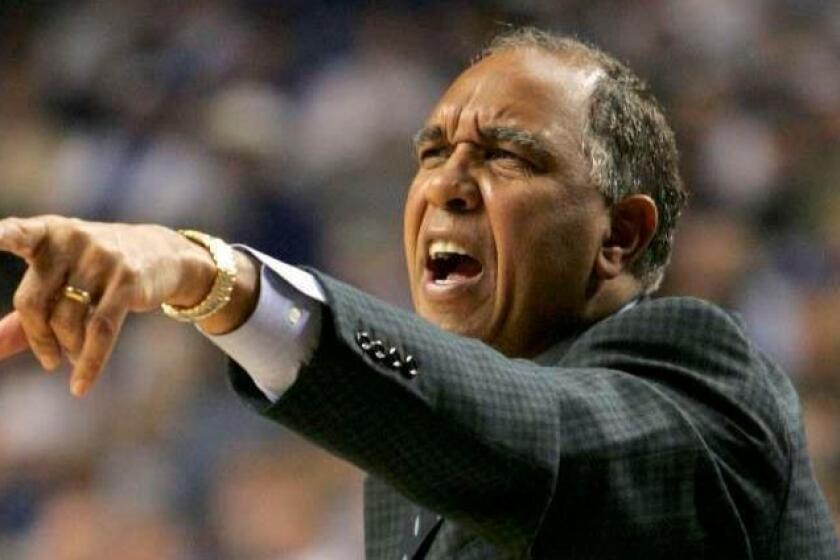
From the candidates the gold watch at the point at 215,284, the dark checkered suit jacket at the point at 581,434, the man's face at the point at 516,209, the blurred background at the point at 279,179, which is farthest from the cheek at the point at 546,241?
the blurred background at the point at 279,179

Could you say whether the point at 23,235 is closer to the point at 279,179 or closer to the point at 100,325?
the point at 100,325

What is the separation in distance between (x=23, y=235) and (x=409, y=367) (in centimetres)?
36

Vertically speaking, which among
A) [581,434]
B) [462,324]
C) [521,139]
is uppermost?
[521,139]

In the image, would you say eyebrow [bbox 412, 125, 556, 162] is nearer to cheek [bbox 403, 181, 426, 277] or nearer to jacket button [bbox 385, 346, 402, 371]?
cheek [bbox 403, 181, 426, 277]

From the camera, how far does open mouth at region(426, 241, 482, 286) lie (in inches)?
76.4

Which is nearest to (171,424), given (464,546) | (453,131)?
(453,131)

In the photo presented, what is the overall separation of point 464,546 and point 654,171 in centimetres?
55

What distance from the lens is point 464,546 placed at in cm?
165

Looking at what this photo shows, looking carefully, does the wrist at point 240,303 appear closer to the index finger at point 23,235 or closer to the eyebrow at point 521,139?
the index finger at point 23,235

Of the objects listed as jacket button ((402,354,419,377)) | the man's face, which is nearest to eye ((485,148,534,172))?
the man's face

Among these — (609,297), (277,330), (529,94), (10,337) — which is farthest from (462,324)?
(10,337)

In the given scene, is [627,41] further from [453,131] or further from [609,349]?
[609,349]

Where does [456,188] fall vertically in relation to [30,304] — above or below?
below

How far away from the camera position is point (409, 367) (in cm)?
137
